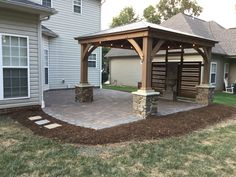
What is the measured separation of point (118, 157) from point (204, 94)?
22.2 feet

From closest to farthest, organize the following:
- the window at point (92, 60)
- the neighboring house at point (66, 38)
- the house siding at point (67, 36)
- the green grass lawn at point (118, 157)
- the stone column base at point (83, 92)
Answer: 1. the green grass lawn at point (118, 157)
2. the stone column base at point (83, 92)
3. the neighboring house at point (66, 38)
4. the house siding at point (67, 36)
5. the window at point (92, 60)

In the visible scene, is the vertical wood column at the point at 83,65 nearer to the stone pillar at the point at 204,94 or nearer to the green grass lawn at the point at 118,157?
the green grass lawn at the point at 118,157

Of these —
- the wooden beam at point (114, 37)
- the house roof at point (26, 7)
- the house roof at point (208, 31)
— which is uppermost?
the house roof at point (208, 31)

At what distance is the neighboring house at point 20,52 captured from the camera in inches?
243

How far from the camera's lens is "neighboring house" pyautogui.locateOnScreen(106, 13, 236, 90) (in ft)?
47.6

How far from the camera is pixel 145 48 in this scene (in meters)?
6.24

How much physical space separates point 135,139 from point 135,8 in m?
35.2

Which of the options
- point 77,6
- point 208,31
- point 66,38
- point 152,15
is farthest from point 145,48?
point 152,15

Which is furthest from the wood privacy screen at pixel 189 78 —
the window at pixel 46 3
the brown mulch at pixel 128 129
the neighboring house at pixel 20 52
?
the window at pixel 46 3

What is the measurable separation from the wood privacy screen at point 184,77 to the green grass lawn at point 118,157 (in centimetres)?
522

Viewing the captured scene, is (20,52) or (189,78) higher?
(20,52)

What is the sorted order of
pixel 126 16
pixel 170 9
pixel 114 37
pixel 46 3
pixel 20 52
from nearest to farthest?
pixel 20 52
pixel 114 37
pixel 46 3
pixel 170 9
pixel 126 16

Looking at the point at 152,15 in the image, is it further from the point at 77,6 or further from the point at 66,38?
the point at 66,38

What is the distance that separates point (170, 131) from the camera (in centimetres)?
528
